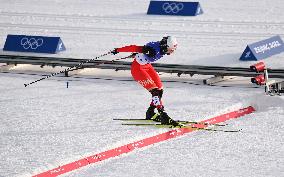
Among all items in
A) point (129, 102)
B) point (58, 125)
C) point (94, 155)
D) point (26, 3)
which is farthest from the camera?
point (26, 3)

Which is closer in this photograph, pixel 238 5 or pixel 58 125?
pixel 58 125

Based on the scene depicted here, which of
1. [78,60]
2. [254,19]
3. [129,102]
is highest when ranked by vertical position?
[254,19]

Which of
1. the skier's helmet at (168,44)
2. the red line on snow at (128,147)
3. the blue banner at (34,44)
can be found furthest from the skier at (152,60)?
the blue banner at (34,44)

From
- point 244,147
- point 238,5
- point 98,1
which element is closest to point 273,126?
point 244,147

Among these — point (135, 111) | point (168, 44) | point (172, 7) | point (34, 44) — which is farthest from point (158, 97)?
point (172, 7)

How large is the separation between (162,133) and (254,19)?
1573cm

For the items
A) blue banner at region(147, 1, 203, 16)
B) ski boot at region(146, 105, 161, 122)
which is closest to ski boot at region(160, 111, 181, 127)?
ski boot at region(146, 105, 161, 122)

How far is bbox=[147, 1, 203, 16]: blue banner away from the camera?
28.2 meters

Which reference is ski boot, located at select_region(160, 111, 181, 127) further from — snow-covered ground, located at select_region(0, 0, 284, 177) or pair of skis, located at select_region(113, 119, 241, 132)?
snow-covered ground, located at select_region(0, 0, 284, 177)

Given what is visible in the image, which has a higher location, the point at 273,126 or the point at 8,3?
the point at 8,3

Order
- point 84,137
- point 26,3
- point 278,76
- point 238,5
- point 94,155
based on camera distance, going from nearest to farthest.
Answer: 1. point 94,155
2. point 84,137
3. point 278,76
4. point 238,5
5. point 26,3

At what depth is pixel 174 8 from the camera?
28547 mm

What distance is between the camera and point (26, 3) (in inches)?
1297

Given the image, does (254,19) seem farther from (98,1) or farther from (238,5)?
(98,1)
